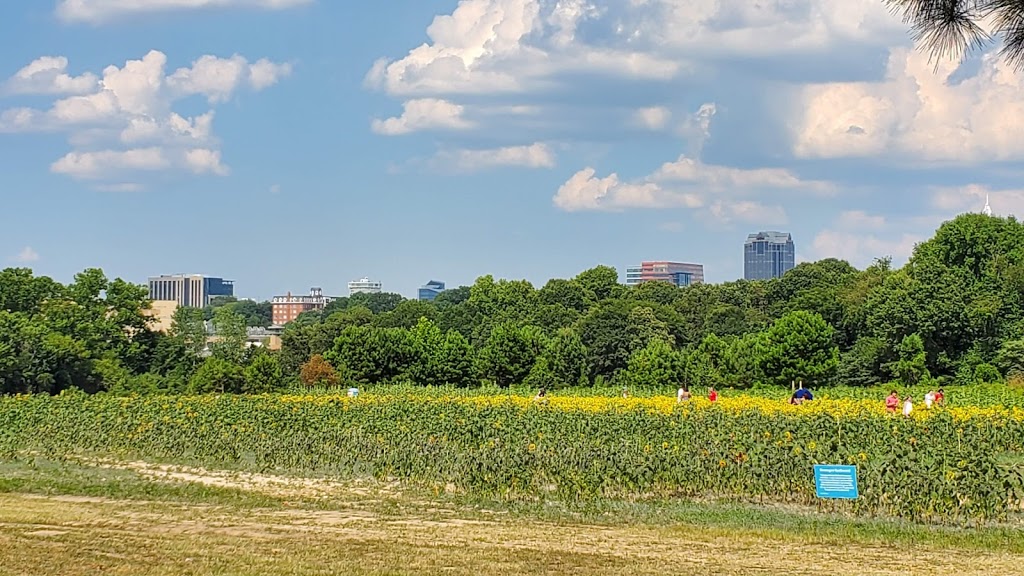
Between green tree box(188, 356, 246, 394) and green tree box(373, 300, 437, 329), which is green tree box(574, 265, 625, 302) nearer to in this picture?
green tree box(373, 300, 437, 329)

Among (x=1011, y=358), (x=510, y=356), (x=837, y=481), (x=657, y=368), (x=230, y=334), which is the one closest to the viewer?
(x=837, y=481)

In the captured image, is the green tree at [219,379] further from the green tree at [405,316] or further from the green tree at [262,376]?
the green tree at [405,316]

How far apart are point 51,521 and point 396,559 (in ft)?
20.0

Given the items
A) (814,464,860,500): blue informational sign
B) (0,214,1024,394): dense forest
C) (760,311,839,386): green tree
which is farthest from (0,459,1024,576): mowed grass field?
(760,311,839,386): green tree

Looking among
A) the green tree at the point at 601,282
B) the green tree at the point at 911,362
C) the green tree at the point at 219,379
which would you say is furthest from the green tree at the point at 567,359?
the green tree at the point at 601,282

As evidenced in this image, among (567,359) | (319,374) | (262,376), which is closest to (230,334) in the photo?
(319,374)

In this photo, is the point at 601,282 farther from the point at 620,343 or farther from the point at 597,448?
the point at 597,448

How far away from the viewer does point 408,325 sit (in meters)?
107

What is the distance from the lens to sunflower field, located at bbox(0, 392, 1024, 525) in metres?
20.9

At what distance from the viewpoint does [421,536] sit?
1748 cm

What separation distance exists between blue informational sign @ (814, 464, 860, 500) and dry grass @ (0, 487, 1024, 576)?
64.0 inches

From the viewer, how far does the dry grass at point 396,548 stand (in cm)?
1466

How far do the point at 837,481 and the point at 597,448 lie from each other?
227 inches

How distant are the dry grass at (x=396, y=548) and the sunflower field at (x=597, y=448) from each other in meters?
3.56
